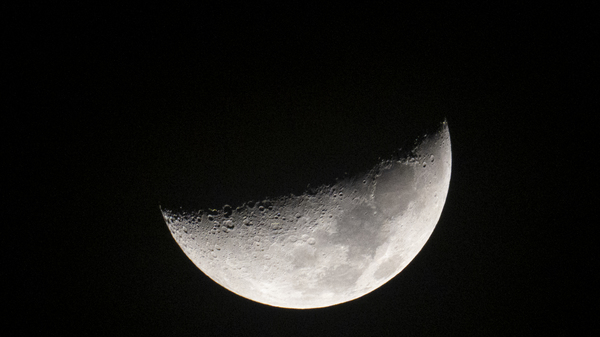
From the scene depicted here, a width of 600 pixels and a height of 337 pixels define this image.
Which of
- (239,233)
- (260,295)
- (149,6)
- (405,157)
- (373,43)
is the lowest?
(260,295)

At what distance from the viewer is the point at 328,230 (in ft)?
4.16

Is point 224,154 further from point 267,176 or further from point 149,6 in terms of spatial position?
point 149,6

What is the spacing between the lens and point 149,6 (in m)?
1.04

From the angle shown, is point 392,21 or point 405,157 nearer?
point 392,21

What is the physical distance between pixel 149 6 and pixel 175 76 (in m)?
0.25

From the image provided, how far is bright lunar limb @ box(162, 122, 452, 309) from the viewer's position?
1.23 metres

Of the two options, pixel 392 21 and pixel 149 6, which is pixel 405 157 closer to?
pixel 392 21

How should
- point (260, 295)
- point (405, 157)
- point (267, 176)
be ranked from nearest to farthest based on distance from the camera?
1. point (267, 176)
2. point (405, 157)
3. point (260, 295)

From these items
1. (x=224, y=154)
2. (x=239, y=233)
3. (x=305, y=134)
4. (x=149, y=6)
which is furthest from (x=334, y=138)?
(x=149, y=6)

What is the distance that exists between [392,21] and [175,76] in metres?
0.82

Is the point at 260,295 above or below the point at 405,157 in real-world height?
below

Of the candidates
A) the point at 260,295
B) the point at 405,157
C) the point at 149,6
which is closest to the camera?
the point at 149,6

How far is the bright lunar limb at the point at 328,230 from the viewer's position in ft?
4.04

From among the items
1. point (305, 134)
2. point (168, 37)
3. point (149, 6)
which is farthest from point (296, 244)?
point (149, 6)
